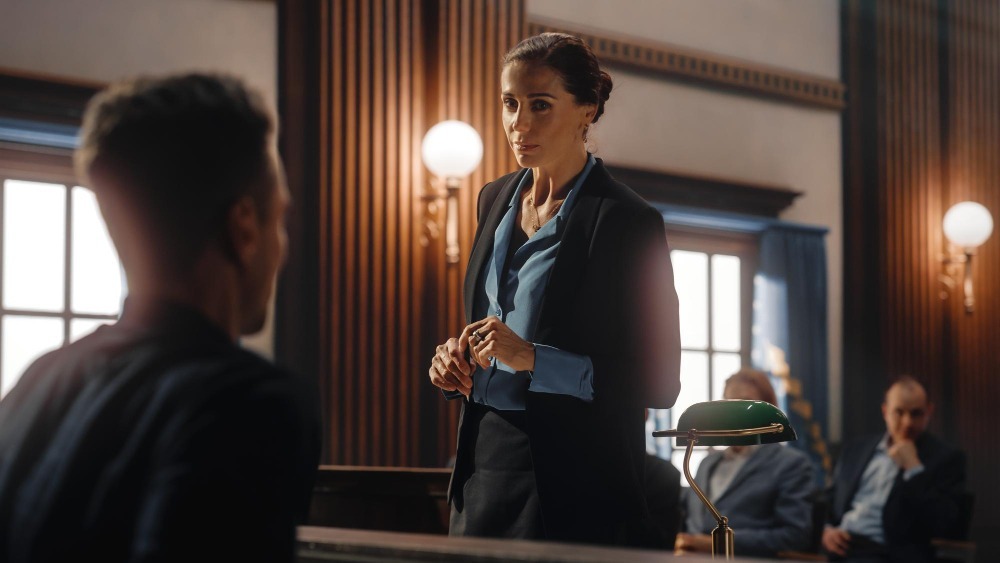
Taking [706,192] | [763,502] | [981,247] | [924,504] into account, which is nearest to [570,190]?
[763,502]

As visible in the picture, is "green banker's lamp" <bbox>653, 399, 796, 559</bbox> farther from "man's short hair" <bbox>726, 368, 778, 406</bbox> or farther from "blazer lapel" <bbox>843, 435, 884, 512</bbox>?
"blazer lapel" <bbox>843, 435, 884, 512</bbox>

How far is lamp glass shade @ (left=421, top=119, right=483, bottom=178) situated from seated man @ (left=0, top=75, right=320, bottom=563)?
15.7 ft

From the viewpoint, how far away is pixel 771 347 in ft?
24.9

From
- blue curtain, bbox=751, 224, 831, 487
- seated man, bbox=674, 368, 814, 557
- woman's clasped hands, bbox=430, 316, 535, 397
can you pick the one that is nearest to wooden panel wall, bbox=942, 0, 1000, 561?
blue curtain, bbox=751, 224, 831, 487

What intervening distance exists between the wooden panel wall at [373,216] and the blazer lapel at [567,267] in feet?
12.7

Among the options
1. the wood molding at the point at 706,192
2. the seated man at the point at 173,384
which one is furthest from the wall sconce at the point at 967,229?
the seated man at the point at 173,384

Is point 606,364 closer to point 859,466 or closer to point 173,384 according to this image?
point 173,384

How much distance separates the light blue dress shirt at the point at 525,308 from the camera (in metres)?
1.85

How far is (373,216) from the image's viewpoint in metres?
5.88

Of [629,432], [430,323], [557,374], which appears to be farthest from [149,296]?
[430,323]

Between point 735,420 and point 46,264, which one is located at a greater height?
point 46,264

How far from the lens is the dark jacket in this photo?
0.83m

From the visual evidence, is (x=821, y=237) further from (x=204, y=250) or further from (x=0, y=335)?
(x=204, y=250)

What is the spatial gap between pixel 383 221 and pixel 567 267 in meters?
4.06
